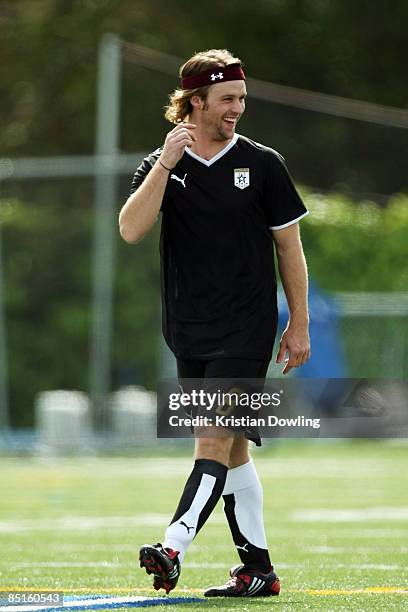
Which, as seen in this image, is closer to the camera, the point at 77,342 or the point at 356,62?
the point at 77,342

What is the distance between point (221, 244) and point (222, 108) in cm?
49

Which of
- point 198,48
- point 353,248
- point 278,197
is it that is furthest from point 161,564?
point 198,48

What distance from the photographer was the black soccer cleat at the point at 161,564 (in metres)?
5.65

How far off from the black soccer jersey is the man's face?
0.09 metres

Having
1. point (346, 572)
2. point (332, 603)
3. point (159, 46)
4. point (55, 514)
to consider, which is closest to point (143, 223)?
point (332, 603)

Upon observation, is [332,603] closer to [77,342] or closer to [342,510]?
[342,510]

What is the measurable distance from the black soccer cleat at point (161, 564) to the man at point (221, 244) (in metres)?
0.34

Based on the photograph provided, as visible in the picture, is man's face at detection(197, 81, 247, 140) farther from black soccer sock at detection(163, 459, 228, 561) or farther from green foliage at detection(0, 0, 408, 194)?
green foliage at detection(0, 0, 408, 194)

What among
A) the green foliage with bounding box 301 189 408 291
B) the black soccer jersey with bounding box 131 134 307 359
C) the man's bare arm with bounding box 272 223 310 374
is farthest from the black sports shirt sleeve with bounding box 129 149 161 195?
the green foliage with bounding box 301 189 408 291

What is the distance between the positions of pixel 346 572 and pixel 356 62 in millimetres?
24904

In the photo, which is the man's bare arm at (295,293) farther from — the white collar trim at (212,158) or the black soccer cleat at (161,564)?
the black soccer cleat at (161,564)

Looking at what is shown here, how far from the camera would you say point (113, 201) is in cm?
1958

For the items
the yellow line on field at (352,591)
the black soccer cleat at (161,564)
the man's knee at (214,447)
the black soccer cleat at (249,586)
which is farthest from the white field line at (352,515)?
the black soccer cleat at (161,564)

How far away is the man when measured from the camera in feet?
20.0
